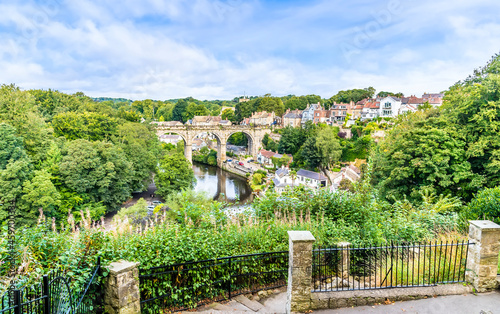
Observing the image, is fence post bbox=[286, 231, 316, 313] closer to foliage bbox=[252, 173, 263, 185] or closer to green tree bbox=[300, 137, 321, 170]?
foliage bbox=[252, 173, 263, 185]

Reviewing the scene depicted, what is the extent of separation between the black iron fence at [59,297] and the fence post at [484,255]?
5.67 meters

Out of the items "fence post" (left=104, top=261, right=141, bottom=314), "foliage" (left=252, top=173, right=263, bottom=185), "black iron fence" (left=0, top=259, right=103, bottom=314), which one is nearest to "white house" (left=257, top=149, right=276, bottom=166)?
"foliage" (left=252, top=173, right=263, bottom=185)

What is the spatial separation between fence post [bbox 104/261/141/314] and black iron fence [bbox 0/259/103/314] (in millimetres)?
162

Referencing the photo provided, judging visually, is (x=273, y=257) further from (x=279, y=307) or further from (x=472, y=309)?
(x=472, y=309)

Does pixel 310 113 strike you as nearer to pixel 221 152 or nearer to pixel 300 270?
pixel 221 152

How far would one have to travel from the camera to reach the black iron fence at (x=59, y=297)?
3033 millimetres

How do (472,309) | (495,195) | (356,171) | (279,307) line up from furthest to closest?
(356,171) < (495,195) < (279,307) < (472,309)

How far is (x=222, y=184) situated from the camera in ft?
144

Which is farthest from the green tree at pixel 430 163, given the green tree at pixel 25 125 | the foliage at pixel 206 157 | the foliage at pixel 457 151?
the foliage at pixel 206 157

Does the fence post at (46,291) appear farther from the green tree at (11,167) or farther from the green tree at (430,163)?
the green tree at (11,167)

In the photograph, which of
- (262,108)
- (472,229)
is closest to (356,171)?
(472,229)

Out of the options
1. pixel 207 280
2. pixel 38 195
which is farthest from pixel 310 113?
pixel 207 280

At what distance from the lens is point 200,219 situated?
651 cm

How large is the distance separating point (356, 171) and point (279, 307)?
108 ft
